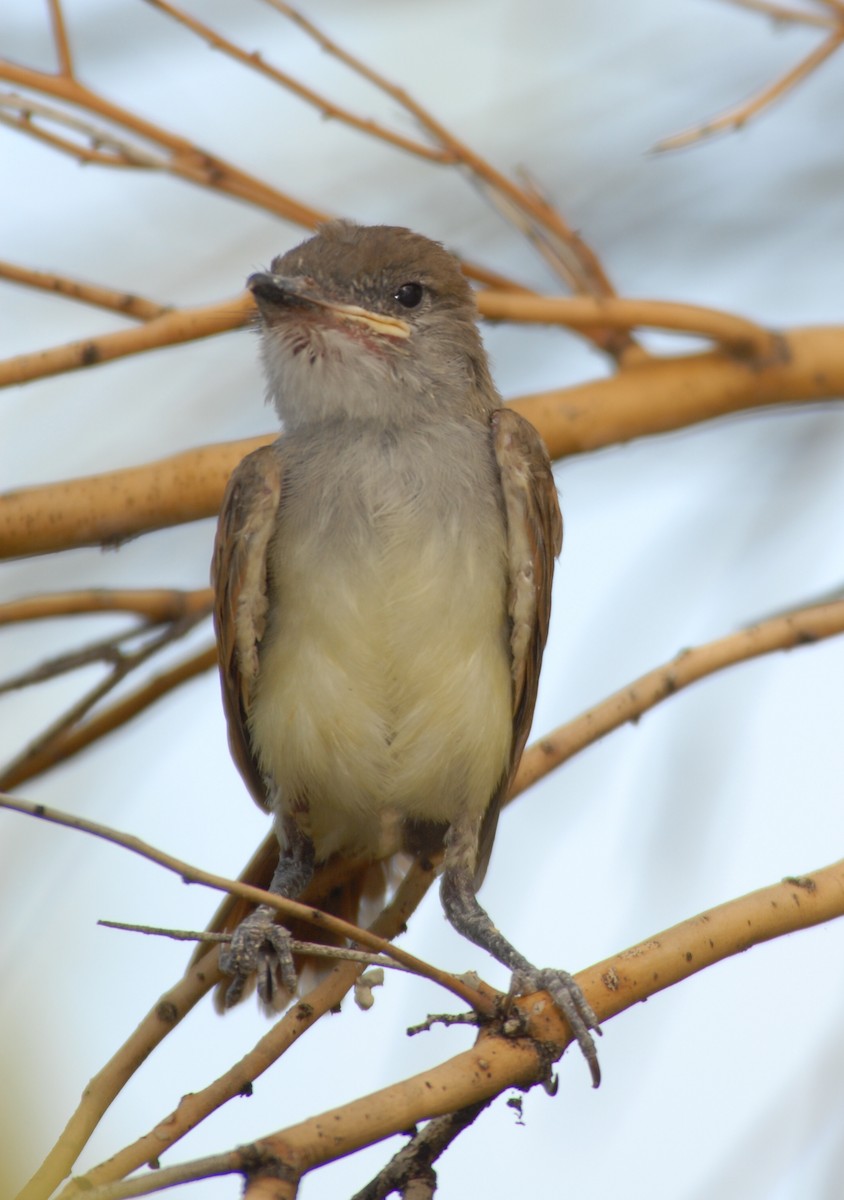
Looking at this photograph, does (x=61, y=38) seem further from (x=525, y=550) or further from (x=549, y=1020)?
(x=549, y=1020)

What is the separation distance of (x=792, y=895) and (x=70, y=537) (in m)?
1.99

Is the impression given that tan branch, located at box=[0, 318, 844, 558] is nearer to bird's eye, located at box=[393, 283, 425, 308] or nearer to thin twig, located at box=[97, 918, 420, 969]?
bird's eye, located at box=[393, 283, 425, 308]

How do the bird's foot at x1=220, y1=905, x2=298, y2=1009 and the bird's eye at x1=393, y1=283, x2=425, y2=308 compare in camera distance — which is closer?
the bird's foot at x1=220, y1=905, x2=298, y2=1009

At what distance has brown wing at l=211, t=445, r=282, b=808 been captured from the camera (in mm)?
4062

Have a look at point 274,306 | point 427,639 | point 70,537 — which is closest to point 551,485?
point 427,639

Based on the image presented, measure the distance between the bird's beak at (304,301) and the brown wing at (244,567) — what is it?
0.42m

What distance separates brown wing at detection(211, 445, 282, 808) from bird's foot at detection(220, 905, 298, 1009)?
0.66m

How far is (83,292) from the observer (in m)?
3.59

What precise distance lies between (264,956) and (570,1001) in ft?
3.81

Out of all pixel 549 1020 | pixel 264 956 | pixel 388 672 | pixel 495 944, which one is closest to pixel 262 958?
pixel 264 956

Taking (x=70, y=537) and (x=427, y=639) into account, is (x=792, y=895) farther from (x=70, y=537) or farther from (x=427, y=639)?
(x=70, y=537)

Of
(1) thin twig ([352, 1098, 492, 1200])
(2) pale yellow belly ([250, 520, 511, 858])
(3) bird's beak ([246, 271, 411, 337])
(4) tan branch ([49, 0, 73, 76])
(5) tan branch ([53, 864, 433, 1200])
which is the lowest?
(1) thin twig ([352, 1098, 492, 1200])

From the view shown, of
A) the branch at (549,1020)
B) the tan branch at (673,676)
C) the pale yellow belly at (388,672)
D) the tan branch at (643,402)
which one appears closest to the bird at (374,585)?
the pale yellow belly at (388,672)

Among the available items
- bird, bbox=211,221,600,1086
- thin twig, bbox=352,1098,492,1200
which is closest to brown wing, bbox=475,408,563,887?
bird, bbox=211,221,600,1086
